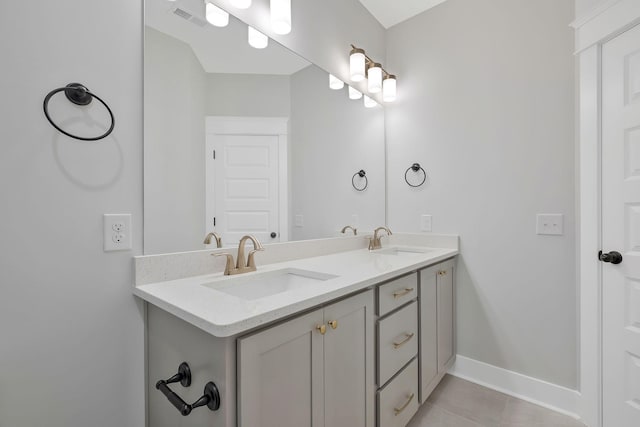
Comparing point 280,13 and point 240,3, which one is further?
point 280,13

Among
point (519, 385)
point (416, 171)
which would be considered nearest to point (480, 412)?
point (519, 385)

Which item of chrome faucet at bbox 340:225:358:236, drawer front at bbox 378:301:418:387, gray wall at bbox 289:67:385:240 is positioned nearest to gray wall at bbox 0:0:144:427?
gray wall at bbox 289:67:385:240

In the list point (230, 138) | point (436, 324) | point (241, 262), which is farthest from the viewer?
point (436, 324)

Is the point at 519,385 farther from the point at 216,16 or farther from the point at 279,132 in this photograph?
the point at 216,16

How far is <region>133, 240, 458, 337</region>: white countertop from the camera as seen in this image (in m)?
0.79

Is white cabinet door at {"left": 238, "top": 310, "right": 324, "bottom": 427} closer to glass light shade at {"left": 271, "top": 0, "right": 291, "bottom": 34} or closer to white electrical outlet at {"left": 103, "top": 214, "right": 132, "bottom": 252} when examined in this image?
white electrical outlet at {"left": 103, "top": 214, "right": 132, "bottom": 252}

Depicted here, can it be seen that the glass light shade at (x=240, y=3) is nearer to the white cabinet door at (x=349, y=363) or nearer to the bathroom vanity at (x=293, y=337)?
the bathroom vanity at (x=293, y=337)

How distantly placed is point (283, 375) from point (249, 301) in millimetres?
235

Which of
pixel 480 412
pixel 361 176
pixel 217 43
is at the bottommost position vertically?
pixel 480 412

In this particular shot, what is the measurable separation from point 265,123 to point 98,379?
1.24 metres

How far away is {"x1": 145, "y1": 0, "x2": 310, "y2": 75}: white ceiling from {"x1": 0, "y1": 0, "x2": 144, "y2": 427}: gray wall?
0.09m

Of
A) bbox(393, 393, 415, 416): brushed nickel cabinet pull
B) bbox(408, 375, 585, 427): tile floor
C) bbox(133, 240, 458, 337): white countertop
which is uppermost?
bbox(133, 240, 458, 337): white countertop

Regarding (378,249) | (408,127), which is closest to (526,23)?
(408,127)

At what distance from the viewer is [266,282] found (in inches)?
53.3
